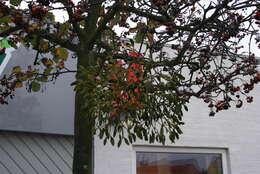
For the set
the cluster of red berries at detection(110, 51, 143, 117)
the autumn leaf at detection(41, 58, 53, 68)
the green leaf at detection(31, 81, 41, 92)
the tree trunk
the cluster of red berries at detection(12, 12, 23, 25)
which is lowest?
the tree trunk

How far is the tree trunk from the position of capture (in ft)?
7.39

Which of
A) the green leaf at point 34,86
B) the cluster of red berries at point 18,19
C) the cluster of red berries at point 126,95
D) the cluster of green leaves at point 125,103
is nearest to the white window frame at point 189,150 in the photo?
the green leaf at point 34,86

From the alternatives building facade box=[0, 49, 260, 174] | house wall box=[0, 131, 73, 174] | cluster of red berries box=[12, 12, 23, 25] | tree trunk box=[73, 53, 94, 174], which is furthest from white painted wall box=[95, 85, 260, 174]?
cluster of red berries box=[12, 12, 23, 25]

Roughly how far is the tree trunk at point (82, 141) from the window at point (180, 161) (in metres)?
2.62

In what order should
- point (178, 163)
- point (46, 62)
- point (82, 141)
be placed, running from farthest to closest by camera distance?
point (178, 163) → point (46, 62) → point (82, 141)

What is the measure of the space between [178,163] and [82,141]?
3035mm

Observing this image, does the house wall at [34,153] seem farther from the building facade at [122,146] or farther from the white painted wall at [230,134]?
the white painted wall at [230,134]

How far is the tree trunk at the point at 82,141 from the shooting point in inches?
88.7

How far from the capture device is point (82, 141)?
2.31 m

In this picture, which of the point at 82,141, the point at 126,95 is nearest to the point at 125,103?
the point at 126,95

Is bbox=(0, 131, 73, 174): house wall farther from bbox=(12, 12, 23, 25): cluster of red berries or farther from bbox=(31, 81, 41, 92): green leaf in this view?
bbox=(12, 12, 23, 25): cluster of red berries

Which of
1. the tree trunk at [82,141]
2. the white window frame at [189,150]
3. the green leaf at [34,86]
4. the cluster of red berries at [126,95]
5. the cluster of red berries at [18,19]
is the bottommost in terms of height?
the tree trunk at [82,141]

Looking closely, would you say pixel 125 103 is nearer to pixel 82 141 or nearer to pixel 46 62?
pixel 82 141

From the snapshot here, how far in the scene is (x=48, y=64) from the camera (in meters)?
2.92
